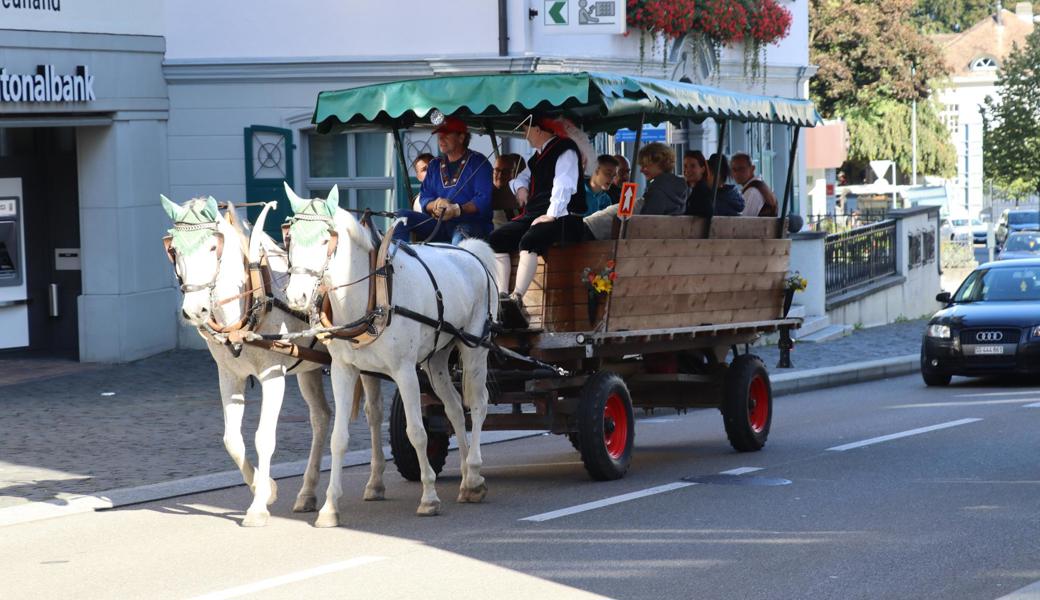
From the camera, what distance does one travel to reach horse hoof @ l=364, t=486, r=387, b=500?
10297 mm

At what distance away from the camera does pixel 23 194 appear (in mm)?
19297

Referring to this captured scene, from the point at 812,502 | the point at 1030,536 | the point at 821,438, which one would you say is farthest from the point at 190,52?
the point at 1030,536

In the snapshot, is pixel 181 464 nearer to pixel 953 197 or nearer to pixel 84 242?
pixel 84 242

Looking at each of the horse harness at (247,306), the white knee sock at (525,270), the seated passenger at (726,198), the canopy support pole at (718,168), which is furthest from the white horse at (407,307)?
the seated passenger at (726,198)

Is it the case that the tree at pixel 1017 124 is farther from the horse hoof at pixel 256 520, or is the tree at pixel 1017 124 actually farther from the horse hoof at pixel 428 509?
the horse hoof at pixel 256 520

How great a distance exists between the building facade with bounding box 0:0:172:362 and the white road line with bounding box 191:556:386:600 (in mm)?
11249

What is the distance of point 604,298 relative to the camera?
10.7m

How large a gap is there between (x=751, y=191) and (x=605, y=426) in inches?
136

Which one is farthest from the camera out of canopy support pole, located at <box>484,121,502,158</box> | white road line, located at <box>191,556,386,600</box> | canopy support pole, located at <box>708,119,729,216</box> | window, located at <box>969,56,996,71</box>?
window, located at <box>969,56,996,71</box>

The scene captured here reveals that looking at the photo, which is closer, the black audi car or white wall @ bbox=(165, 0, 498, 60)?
the black audi car

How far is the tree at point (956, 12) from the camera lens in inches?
4333

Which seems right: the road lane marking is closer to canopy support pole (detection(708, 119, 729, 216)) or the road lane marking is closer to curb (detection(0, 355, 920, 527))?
curb (detection(0, 355, 920, 527))

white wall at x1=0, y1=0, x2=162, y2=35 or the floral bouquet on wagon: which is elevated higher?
white wall at x1=0, y1=0, x2=162, y2=35

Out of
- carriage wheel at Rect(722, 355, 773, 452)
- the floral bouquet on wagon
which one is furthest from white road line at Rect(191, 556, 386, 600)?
carriage wheel at Rect(722, 355, 773, 452)
